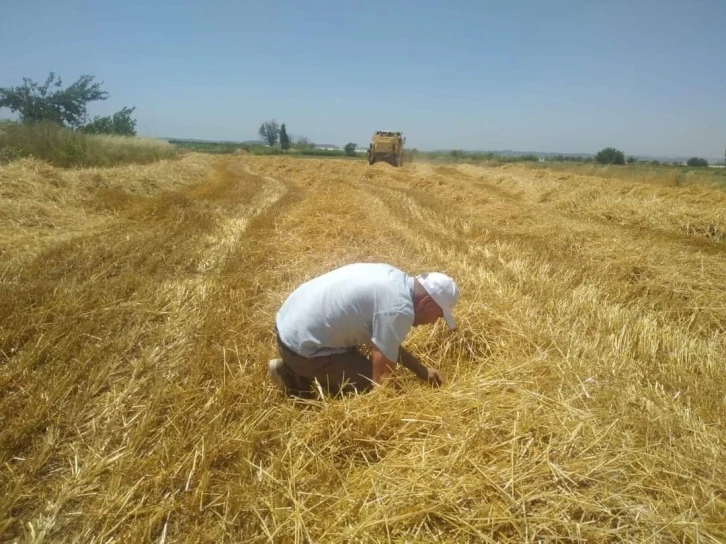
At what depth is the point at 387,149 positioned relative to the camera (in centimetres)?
2905

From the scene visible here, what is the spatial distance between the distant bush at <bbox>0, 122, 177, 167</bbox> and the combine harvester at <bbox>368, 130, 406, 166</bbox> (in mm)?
14677

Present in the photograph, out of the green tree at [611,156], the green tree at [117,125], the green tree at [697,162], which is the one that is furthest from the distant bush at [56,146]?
the green tree at [697,162]

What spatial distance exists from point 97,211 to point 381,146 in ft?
71.8

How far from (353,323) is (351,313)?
0.26 feet

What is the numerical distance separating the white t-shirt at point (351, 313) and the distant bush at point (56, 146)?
13.9 meters

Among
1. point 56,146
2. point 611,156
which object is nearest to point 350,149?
point 611,156

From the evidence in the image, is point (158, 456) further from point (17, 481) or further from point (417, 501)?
point (417, 501)

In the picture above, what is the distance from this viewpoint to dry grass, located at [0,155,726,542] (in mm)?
2205

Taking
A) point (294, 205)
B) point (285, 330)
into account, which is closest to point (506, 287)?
point (285, 330)

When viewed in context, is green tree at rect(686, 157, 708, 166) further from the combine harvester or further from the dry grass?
the dry grass

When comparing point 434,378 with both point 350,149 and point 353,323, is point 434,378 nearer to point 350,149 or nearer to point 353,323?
point 353,323

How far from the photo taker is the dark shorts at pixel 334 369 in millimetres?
3154

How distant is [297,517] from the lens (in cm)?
218

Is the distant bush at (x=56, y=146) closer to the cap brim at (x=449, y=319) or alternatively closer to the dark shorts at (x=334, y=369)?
the dark shorts at (x=334, y=369)
